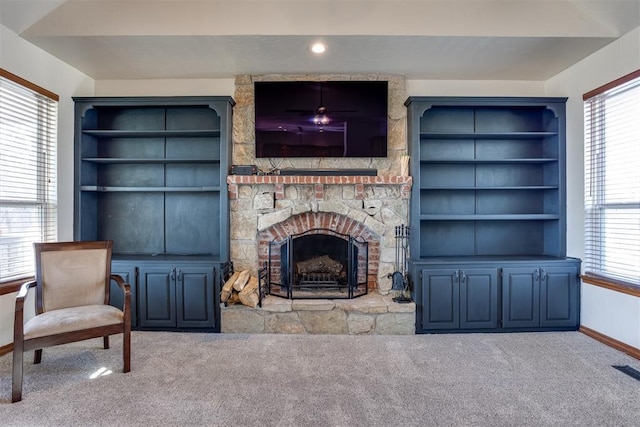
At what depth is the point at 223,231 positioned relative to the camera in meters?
3.48

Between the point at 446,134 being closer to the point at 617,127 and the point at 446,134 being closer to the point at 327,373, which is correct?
the point at 617,127

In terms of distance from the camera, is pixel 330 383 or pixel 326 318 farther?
pixel 326 318

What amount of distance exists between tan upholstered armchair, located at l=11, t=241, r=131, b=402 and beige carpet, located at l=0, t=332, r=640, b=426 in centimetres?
26

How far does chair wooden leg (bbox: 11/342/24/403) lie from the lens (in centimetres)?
205

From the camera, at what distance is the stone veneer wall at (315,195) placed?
357 centimetres

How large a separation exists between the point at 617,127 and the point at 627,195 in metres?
0.64

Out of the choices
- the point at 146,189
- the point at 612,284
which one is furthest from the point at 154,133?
the point at 612,284

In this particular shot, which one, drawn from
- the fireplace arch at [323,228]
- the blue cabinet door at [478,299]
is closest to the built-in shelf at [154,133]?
the fireplace arch at [323,228]

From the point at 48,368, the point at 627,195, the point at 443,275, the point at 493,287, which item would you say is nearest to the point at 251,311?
the point at 48,368

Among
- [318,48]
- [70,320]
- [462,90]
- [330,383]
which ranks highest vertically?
[318,48]

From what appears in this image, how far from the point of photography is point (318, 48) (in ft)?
9.88

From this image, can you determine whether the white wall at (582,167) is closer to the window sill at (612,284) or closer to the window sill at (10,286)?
the window sill at (612,284)

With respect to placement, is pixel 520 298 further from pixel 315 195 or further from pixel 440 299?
pixel 315 195

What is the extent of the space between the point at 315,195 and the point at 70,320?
235 cm
